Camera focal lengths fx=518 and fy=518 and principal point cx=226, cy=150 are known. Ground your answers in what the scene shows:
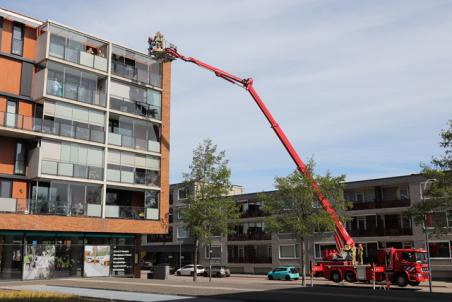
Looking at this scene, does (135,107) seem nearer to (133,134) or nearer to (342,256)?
(133,134)

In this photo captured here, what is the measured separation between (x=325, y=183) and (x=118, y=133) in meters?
16.8

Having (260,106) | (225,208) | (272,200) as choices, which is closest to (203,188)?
(225,208)

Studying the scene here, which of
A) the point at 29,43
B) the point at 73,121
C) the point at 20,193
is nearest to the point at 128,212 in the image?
the point at 73,121

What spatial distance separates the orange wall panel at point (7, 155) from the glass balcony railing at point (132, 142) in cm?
735

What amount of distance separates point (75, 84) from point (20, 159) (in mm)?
7004

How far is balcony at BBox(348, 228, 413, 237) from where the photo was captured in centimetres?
5184

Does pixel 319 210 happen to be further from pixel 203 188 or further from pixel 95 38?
pixel 95 38

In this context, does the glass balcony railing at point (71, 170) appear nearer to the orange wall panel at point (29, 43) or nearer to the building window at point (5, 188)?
the building window at point (5, 188)

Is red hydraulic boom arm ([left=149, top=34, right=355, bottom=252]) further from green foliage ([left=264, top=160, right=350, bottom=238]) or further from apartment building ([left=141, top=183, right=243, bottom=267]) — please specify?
apartment building ([left=141, top=183, right=243, bottom=267])

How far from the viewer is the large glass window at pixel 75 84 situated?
37500 millimetres

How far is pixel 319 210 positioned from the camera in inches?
1464

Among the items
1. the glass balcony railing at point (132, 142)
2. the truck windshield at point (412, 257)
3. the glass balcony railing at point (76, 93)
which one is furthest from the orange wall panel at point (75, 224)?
the truck windshield at point (412, 257)

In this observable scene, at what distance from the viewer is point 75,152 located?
38.2 m

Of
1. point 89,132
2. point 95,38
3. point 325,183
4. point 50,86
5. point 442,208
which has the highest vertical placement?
point 95,38
